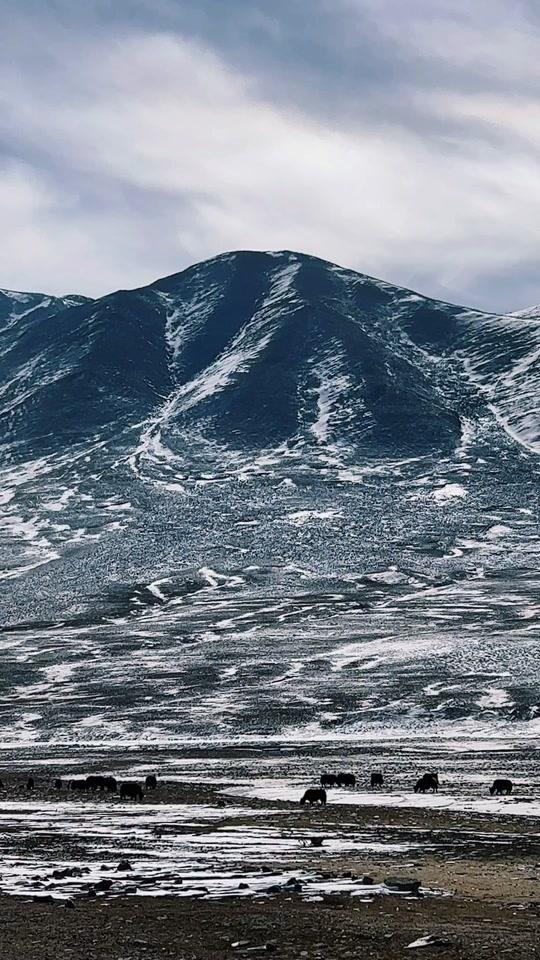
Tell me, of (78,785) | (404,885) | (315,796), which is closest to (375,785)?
(315,796)

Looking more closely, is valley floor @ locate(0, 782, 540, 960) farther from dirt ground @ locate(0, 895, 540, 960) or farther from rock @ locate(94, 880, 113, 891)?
rock @ locate(94, 880, 113, 891)

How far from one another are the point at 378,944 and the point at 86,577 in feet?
543

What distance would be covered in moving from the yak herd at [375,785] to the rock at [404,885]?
15078mm

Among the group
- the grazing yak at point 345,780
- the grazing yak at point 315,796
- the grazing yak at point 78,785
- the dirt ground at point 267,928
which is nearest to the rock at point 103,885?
the dirt ground at point 267,928

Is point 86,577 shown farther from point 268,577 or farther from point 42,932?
point 42,932

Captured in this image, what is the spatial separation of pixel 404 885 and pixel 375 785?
21.8m

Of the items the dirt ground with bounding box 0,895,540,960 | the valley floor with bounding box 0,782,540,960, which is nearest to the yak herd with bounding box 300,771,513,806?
A: the valley floor with bounding box 0,782,540,960

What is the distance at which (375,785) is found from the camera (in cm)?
3959

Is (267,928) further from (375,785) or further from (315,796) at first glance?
(375,785)

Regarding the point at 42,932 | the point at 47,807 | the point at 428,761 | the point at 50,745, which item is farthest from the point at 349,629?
the point at 42,932

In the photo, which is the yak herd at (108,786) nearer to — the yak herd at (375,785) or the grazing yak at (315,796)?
the yak herd at (375,785)

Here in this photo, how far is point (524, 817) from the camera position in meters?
29.0

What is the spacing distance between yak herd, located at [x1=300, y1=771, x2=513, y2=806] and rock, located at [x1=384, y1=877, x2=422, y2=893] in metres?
15.1

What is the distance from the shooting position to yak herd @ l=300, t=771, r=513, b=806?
111 ft
